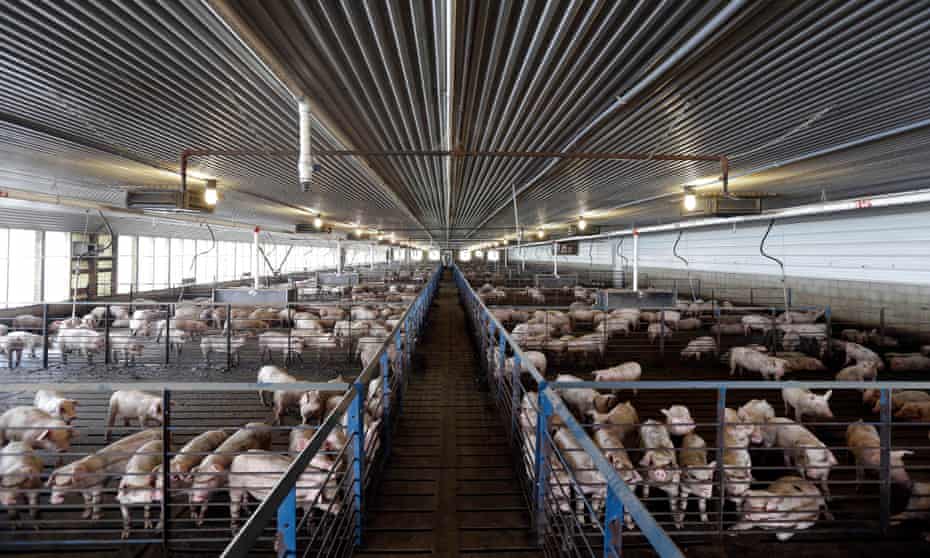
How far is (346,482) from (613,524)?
7.29 ft

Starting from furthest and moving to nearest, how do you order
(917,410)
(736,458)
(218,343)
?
(218,343)
(917,410)
(736,458)

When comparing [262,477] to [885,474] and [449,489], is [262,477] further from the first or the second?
[885,474]

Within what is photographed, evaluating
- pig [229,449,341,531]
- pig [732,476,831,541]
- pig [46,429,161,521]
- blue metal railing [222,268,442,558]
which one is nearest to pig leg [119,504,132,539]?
pig [46,429,161,521]

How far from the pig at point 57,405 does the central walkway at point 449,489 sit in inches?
158

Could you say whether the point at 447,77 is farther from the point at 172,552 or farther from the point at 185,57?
the point at 172,552

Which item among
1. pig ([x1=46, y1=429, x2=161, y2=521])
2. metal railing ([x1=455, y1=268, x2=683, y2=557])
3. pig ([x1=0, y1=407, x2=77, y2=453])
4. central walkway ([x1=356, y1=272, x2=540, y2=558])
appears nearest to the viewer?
metal railing ([x1=455, y1=268, x2=683, y2=557])

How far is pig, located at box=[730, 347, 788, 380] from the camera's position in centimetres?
717

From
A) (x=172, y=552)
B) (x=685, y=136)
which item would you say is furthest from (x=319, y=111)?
(x=685, y=136)

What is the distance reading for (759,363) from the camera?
7.46 meters

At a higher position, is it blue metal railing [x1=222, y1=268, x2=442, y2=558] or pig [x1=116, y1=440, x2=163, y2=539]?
blue metal railing [x1=222, y1=268, x2=442, y2=558]

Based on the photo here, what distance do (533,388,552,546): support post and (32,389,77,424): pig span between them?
5.48m

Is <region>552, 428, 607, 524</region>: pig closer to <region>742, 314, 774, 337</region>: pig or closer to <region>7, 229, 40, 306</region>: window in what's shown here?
<region>742, 314, 774, 337</region>: pig

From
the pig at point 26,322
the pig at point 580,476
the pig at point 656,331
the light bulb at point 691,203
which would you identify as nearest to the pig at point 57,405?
the pig at point 580,476

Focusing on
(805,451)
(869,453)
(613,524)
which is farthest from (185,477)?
(869,453)
